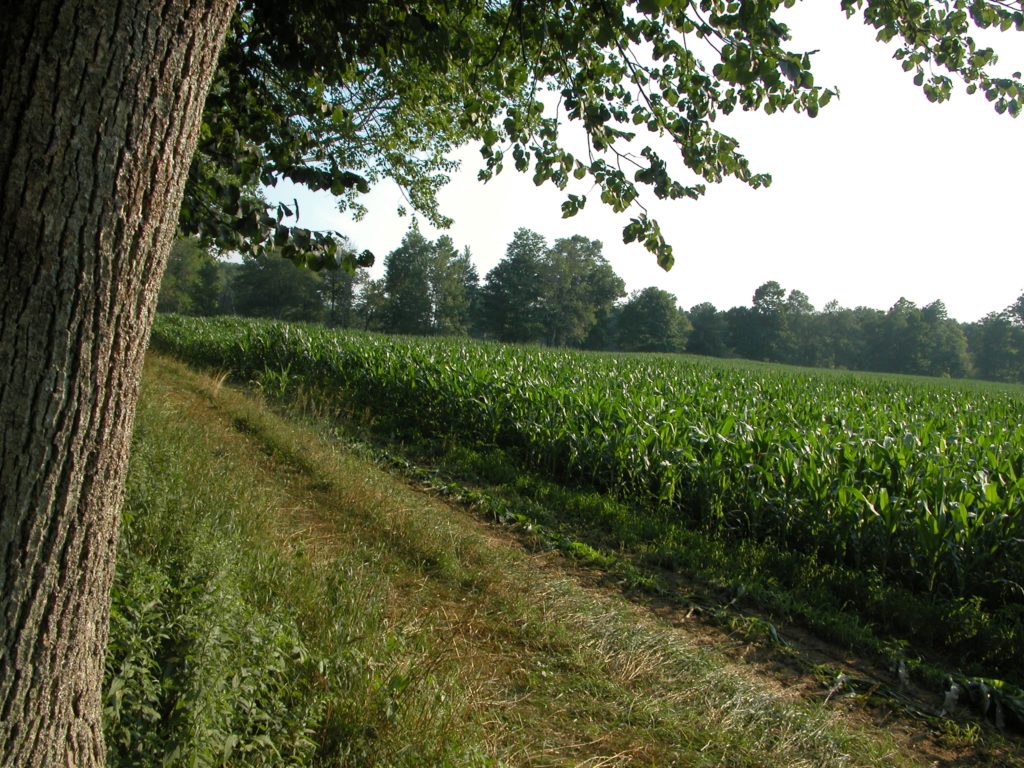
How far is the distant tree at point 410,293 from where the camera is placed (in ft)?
239

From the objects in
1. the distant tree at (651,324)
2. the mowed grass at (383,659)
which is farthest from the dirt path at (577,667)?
the distant tree at (651,324)

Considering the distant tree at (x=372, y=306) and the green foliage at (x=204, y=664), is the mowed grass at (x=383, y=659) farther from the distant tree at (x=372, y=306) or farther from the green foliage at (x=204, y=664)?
the distant tree at (x=372, y=306)

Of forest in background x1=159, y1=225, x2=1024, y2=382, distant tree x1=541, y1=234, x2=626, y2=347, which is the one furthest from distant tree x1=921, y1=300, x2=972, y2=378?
distant tree x1=541, y1=234, x2=626, y2=347

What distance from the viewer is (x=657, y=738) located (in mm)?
3031

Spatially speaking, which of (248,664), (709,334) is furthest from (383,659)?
(709,334)

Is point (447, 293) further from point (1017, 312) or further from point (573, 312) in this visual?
point (1017, 312)

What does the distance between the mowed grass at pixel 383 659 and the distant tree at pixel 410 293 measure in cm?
6795

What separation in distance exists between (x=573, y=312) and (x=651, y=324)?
10116 mm

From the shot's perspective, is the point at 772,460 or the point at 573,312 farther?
the point at 573,312

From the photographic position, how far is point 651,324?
80812mm

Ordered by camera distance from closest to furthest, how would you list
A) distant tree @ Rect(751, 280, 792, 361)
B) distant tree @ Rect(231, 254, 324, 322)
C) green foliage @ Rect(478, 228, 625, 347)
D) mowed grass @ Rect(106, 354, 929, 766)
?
mowed grass @ Rect(106, 354, 929, 766), distant tree @ Rect(231, 254, 324, 322), green foliage @ Rect(478, 228, 625, 347), distant tree @ Rect(751, 280, 792, 361)

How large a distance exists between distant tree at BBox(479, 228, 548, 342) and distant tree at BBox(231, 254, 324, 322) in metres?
18.6

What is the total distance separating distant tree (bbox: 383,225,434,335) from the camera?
72.9 m

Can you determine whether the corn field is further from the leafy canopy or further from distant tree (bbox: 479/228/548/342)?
distant tree (bbox: 479/228/548/342)
